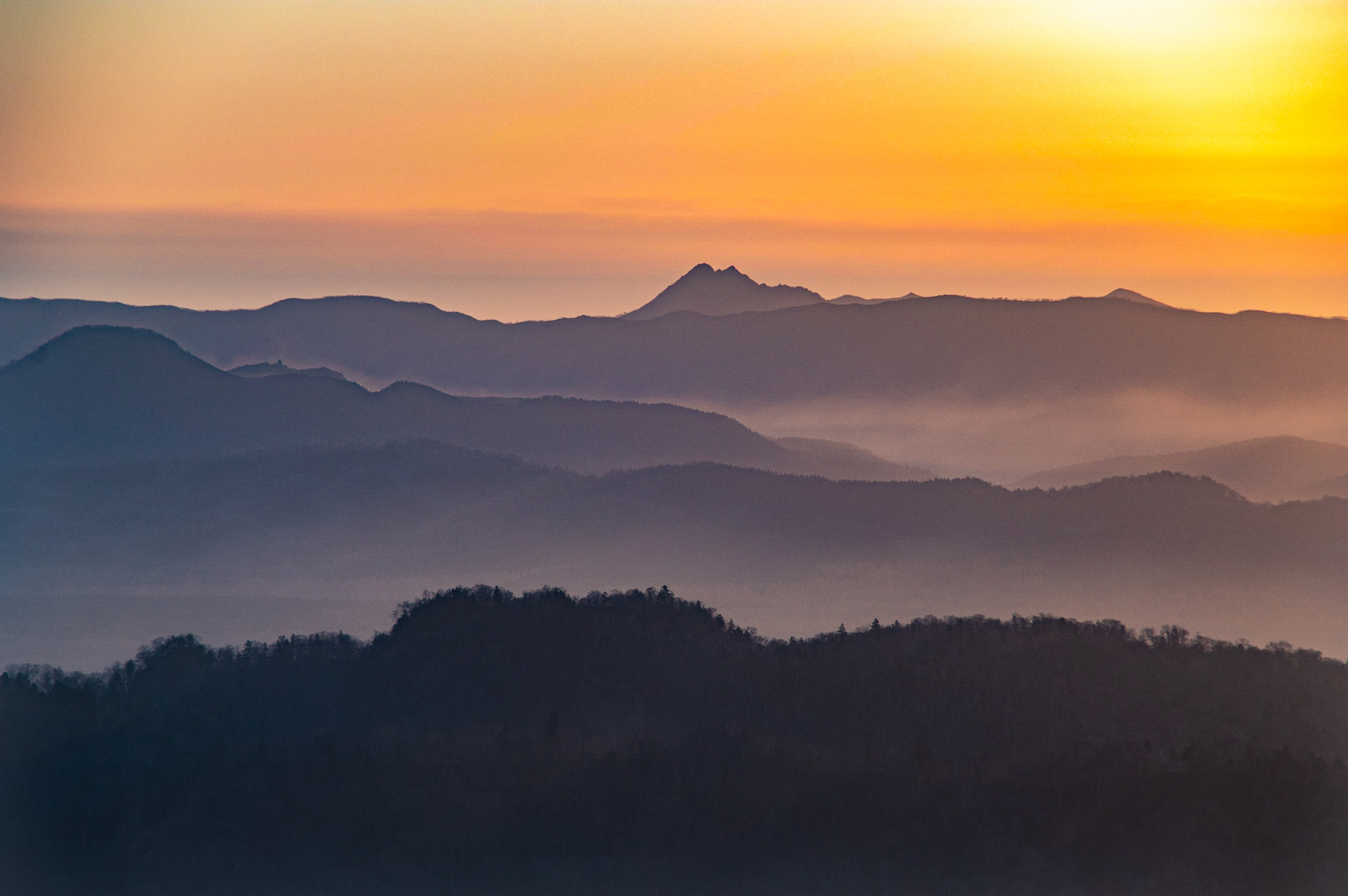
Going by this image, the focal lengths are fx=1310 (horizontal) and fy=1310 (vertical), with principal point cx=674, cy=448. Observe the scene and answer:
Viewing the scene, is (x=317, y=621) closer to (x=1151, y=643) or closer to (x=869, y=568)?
(x=869, y=568)

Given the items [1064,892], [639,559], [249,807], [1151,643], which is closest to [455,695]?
[249,807]

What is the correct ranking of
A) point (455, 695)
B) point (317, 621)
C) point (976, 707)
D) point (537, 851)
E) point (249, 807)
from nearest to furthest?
point (537, 851) < point (249, 807) < point (976, 707) < point (455, 695) < point (317, 621)

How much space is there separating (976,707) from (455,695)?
17773 mm

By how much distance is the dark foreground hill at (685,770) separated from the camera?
31750 millimetres

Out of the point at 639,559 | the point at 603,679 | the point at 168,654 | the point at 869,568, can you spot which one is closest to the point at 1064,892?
the point at 603,679

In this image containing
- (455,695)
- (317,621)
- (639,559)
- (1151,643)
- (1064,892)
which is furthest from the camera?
(639,559)

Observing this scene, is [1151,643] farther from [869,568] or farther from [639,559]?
[639,559]

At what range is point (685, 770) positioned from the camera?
37312 mm

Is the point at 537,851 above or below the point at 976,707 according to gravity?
below

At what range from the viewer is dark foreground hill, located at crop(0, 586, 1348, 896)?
3175cm

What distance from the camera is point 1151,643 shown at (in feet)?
163

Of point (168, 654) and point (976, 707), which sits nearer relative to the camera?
point (976, 707)

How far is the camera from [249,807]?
35.6 metres

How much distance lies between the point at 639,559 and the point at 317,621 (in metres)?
51.7
